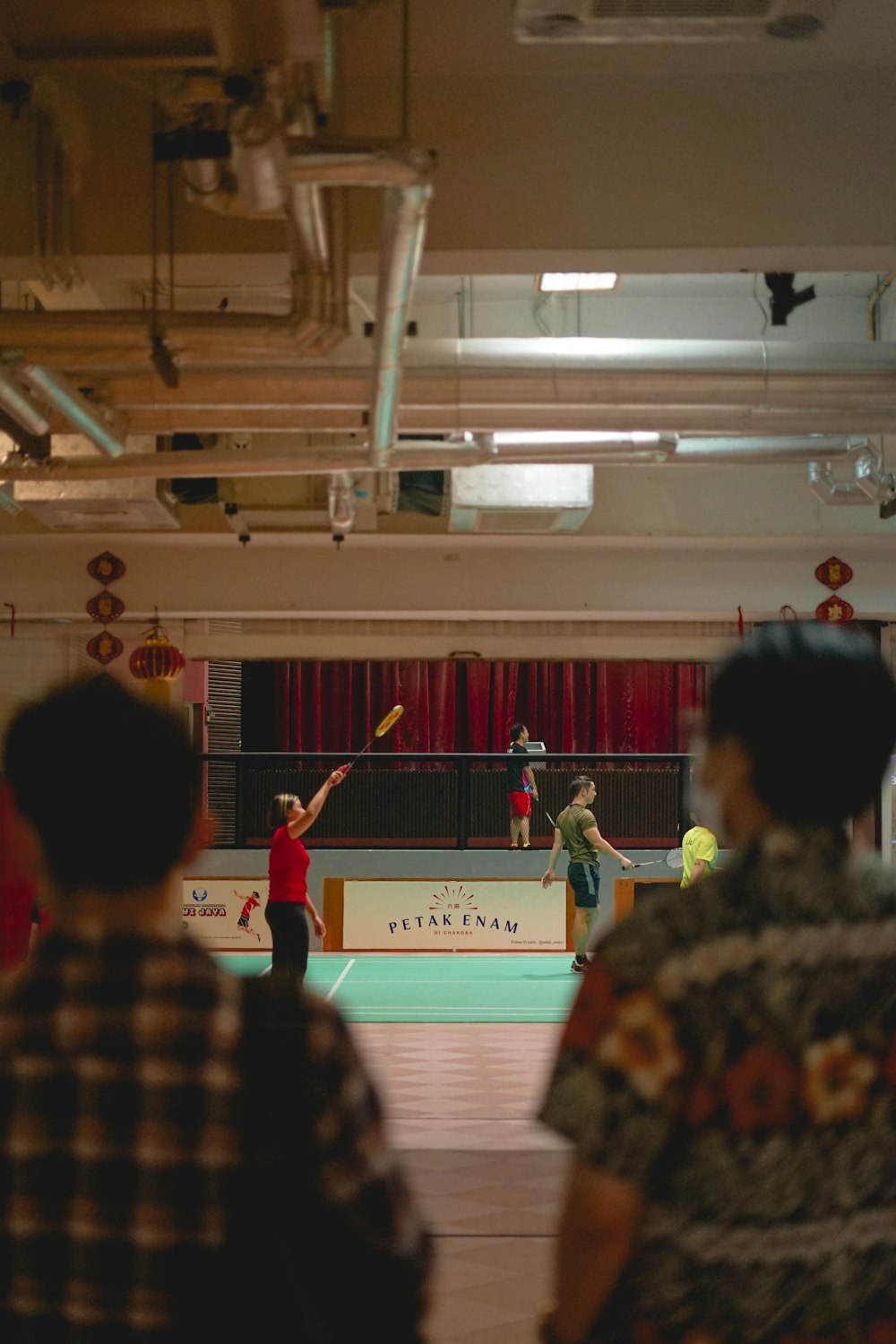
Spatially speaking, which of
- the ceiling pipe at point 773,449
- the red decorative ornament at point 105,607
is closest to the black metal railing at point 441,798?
the red decorative ornament at point 105,607

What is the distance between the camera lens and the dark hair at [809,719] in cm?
149

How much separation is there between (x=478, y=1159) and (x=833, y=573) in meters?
8.77

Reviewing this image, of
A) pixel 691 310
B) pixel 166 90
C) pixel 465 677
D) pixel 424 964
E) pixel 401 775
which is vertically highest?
pixel 691 310

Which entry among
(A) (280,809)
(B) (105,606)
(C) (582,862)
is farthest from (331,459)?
(B) (105,606)

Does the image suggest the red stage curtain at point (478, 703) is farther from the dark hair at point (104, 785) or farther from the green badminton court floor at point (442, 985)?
the dark hair at point (104, 785)

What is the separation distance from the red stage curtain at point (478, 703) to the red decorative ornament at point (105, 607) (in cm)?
626

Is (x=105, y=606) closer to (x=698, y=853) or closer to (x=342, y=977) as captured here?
(x=342, y=977)

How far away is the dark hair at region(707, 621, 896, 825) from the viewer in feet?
4.89

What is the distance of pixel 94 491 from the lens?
412 inches

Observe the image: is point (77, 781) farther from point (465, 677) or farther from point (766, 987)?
point (465, 677)

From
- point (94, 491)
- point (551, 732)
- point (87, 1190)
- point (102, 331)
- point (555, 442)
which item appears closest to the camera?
point (87, 1190)

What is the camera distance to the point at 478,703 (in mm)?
20312

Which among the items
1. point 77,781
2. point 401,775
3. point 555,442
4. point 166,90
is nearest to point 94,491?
point 555,442

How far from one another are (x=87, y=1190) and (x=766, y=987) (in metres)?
0.66
